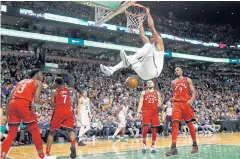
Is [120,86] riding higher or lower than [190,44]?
lower

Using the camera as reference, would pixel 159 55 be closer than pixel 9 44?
Yes

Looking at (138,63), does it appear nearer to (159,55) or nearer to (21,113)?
(159,55)

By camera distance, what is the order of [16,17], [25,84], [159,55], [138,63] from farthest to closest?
[16,17]
[25,84]
[159,55]
[138,63]

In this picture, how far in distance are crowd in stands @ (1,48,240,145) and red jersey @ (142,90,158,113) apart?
3.30 m

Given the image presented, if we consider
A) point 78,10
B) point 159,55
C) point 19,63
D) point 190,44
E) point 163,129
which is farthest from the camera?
point 190,44

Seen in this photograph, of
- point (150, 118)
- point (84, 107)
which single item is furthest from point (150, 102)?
point (84, 107)

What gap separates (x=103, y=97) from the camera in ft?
62.2

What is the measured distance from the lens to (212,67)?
42.3 metres

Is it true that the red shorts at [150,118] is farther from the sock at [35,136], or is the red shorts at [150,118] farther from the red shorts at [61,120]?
the sock at [35,136]

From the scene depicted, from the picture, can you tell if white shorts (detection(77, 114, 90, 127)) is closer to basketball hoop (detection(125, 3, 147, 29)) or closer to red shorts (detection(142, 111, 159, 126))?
red shorts (detection(142, 111, 159, 126))

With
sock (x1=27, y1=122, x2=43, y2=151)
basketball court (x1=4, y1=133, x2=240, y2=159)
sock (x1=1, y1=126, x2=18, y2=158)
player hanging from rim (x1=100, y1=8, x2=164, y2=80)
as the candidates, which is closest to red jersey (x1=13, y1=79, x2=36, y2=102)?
sock (x1=27, y1=122, x2=43, y2=151)

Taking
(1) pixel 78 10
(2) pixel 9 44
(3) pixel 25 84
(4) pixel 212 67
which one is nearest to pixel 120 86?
(1) pixel 78 10

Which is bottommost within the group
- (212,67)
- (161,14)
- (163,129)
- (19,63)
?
(163,129)

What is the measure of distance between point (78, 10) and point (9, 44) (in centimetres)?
744
